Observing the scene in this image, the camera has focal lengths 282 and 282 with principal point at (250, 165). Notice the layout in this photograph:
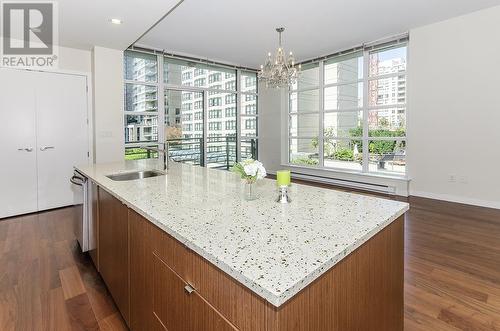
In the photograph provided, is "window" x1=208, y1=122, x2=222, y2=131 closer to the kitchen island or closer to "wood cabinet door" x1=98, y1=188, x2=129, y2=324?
"wood cabinet door" x1=98, y1=188, x2=129, y2=324

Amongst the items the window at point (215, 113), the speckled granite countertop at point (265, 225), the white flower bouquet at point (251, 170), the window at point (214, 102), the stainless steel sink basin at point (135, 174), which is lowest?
the speckled granite countertop at point (265, 225)

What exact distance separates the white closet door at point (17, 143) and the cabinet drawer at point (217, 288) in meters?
4.17

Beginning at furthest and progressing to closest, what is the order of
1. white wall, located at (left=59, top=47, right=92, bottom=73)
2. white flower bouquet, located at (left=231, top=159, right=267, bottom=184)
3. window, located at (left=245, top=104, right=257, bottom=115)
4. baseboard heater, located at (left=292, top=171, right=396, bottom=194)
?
1. window, located at (left=245, top=104, right=257, bottom=115)
2. baseboard heater, located at (left=292, top=171, right=396, bottom=194)
3. white wall, located at (left=59, top=47, right=92, bottom=73)
4. white flower bouquet, located at (left=231, top=159, right=267, bottom=184)

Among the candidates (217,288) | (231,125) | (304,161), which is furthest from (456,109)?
(217,288)

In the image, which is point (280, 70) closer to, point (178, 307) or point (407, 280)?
point (407, 280)

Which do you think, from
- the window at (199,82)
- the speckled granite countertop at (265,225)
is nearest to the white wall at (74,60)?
the window at (199,82)

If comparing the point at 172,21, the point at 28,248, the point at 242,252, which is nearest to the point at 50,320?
the point at 28,248

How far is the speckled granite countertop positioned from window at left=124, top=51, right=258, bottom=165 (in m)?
3.89

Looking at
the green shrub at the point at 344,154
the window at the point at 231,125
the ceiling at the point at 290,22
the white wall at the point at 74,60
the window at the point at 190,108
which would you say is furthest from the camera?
the window at the point at 231,125

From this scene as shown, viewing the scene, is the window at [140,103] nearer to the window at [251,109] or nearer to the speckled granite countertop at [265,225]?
the window at [251,109]

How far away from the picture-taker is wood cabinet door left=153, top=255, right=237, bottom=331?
899 millimetres

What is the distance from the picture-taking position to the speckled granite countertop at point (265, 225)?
0.77m

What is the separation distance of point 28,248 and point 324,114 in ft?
18.7

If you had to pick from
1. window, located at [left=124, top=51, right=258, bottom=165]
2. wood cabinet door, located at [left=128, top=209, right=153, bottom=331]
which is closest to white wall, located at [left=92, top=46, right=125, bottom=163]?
window, located at [left=124, top=51, right=258, bottom=165]
